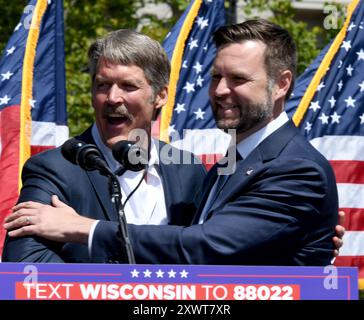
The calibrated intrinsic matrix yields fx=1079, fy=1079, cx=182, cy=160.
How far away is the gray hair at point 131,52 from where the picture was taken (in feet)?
15.8

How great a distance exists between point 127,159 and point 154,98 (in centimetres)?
107

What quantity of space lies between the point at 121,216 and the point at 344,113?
4.48 m

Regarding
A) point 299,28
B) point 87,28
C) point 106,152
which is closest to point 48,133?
point 106,152

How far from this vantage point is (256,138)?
4480mm

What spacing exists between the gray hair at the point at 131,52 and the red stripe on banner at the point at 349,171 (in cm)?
330

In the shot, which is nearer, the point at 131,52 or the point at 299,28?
the point at 131,52

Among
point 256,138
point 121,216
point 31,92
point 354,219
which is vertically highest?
point 256,138

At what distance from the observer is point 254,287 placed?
3.56 meters

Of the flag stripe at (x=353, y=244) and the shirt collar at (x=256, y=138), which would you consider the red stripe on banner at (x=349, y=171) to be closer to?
the flag stripe at (x=353, y=244)

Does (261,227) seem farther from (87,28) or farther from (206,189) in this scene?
(87,28)

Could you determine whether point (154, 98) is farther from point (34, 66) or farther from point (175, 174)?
point (34, 66)

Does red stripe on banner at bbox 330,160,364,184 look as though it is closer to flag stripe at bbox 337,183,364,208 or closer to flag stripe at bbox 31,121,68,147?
flag stripe at bbox 337,183,364,208

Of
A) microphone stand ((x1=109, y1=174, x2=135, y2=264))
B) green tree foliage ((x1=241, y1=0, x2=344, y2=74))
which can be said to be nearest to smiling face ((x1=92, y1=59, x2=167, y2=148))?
microphone stand ((x1=109, y1=174, x2=135, y2=264))

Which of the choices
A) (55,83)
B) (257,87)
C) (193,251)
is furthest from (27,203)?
(55,83)
